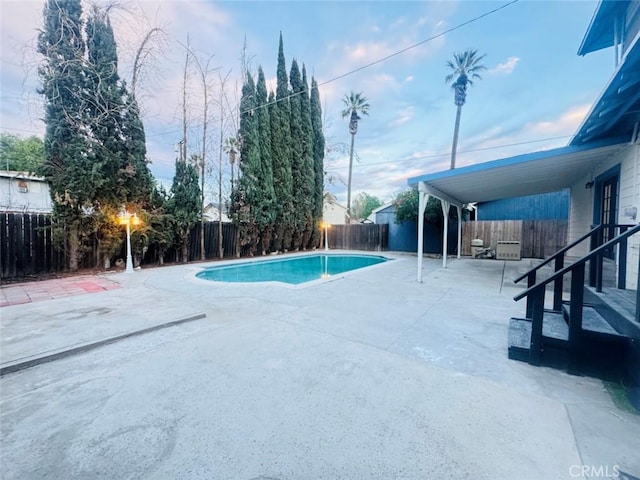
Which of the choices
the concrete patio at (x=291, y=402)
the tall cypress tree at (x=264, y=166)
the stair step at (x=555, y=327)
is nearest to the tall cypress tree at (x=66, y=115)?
the concrete patio at (x=291, y=402)

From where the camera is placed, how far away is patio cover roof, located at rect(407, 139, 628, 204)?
4969 millimetres

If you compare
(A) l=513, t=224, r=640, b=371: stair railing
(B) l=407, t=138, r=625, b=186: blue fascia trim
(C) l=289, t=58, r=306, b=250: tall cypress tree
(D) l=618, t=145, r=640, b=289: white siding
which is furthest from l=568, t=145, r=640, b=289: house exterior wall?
(C) l=289, t=58, r=306, b=250: tall cypress tree

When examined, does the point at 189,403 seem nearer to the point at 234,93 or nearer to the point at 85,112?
the point at 85,112

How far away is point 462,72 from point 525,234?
10728 millimetres

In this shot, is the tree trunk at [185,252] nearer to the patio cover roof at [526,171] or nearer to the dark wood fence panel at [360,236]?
the patio cover roof at [526,171]

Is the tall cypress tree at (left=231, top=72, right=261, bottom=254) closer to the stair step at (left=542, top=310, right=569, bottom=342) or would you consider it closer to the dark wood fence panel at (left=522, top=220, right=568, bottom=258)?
the stair step at (left=542, top=310, right=569, bottom=342)

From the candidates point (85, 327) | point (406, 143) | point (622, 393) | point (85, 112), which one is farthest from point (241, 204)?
point (406, 143)

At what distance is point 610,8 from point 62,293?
12.6m

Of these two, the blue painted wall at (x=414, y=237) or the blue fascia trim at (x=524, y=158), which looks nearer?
the blue fascia trim at (x=524, y=158)

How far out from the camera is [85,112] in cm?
753

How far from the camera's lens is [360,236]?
1605 centimetres

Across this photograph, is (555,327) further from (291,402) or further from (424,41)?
(424,41)

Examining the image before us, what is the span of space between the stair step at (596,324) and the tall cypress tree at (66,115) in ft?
33.5

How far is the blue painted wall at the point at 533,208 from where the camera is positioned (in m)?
13.1
